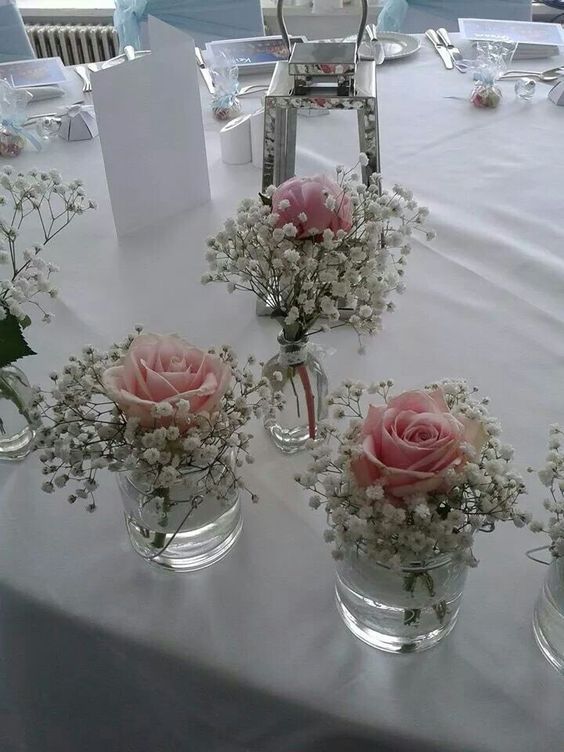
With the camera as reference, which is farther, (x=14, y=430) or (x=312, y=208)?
(x=14, y=430)

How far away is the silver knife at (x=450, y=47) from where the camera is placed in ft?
5.85

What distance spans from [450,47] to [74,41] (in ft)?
6.61

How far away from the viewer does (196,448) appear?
1.85 ft

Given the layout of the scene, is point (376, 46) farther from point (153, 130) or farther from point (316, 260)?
point (316, 260)

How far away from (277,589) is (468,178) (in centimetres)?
97

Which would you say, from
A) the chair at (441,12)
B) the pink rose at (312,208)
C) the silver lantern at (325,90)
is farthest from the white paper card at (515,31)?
the pink rose at (312,208)

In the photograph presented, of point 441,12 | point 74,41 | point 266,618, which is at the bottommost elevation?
point 74,41

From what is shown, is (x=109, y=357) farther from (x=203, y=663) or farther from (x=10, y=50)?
(x=10, y=50)

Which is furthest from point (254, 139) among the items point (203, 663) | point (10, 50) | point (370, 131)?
point (10, 50)

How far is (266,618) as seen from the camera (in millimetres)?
664

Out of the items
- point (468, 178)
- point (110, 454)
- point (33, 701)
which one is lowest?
point (33, 701)

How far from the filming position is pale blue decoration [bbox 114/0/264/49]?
220 centimetres

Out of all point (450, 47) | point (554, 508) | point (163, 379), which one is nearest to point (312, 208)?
point (163, 379)

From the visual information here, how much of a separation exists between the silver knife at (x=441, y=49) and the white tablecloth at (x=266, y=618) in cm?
95
